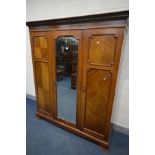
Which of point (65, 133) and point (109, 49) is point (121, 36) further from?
point (65, 133)

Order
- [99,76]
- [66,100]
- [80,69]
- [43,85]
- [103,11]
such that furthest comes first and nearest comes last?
[43,85] → [66,100] → [103,11] → [80,69] → [99,76]

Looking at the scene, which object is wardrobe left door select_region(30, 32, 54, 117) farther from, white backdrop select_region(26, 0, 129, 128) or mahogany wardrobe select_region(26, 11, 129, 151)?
white backdrop select_region(26, 0, 129, 128)

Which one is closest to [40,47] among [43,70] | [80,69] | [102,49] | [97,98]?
[43,70]

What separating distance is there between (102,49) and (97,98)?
2.25 feet

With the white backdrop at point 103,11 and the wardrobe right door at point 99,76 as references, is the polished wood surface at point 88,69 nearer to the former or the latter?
the wardrobe right door at point 99,76

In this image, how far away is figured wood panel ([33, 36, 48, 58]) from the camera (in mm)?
1959

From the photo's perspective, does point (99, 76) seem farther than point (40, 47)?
No

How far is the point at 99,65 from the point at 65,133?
1.43 metres

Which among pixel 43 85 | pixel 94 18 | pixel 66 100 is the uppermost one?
pixel 94 18

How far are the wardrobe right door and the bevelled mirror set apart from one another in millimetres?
210

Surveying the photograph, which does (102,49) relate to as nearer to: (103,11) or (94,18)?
(94,18)

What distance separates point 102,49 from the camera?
4.82ft

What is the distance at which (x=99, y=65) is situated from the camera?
1534mm
